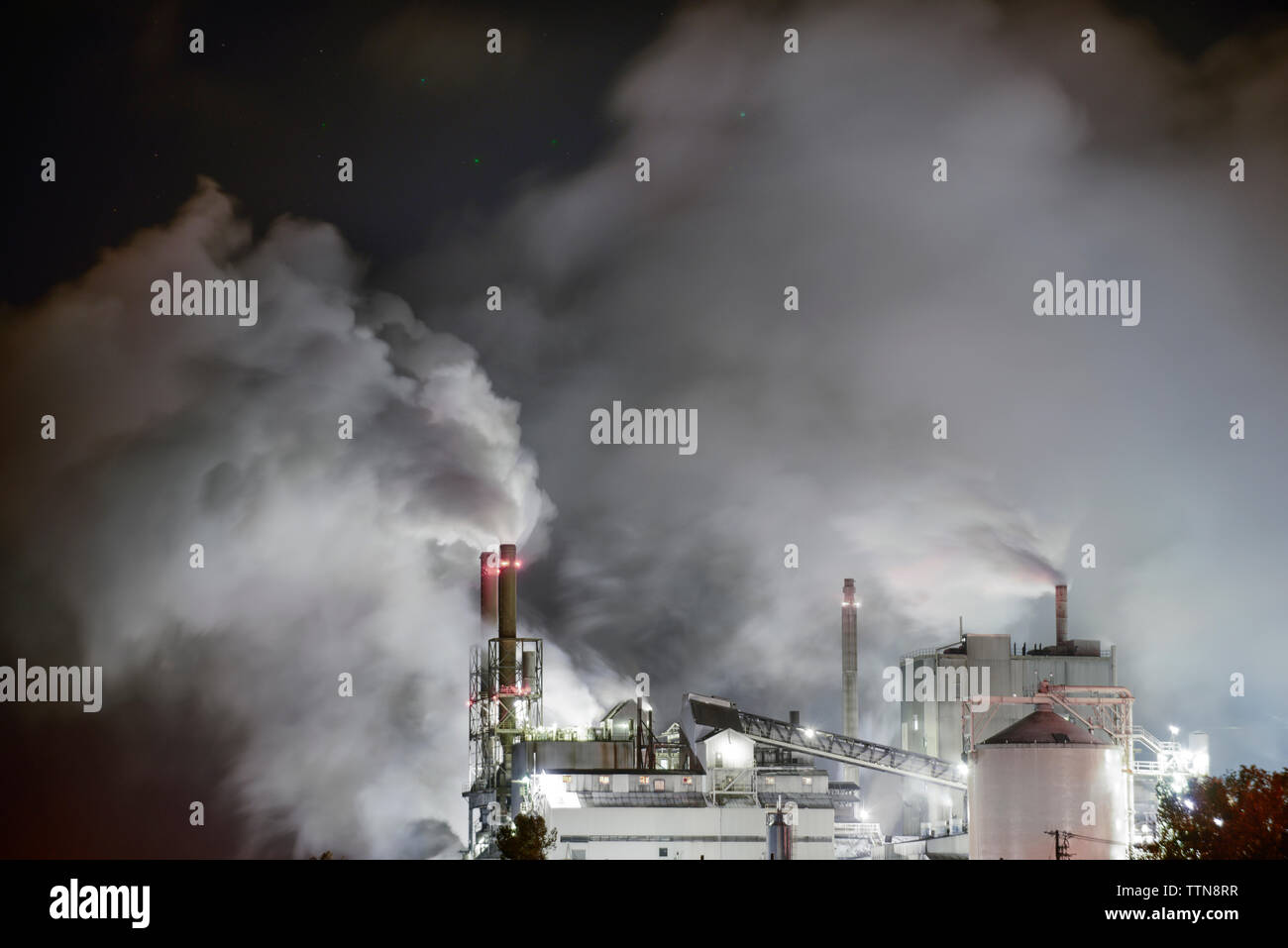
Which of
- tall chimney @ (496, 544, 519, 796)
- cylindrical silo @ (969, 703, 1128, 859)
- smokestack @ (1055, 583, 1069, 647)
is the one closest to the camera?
cylindrical silo @ (969, 703, 1128, 859)

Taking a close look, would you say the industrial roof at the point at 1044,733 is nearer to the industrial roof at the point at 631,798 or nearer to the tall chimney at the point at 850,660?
the industrial roof at the point at 631,798

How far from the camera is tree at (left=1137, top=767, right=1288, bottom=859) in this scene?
48.5 m

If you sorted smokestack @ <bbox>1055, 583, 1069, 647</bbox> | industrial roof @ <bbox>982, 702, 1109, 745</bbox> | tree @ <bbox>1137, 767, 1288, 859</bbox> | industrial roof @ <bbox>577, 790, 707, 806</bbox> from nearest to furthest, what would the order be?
1. tree @ <bbox>1137, 767, 1288, 859</bbox>
2. industrial roof @ <bbox>982, 702, 1109, 745</bbox>
3. industrial roof @ <bbox>577, 790, 707, 806</bbox>
4. smokestack @ <bbox>1055, 583, 1069, 647</bbox>

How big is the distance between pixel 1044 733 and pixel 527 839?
24.8 metres

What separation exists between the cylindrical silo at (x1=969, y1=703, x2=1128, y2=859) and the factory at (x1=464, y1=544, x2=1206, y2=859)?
7cm

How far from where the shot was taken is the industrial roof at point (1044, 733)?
65000 mm

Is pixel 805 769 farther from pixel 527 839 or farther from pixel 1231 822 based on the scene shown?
pixel 1231 822

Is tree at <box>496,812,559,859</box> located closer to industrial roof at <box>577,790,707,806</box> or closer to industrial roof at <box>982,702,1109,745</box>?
industrial roof at <box>577,790,707,806</box>

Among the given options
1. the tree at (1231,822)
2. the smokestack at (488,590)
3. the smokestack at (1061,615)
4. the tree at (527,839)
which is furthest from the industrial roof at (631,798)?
the smokestack at (1061,615)

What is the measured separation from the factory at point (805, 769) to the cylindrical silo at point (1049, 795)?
73 millimetres

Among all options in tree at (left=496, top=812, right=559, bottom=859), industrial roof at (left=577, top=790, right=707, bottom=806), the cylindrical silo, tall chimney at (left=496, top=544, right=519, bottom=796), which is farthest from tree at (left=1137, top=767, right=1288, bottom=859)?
tall chimney at (left=496, top=544, right=519, bottom=796)
